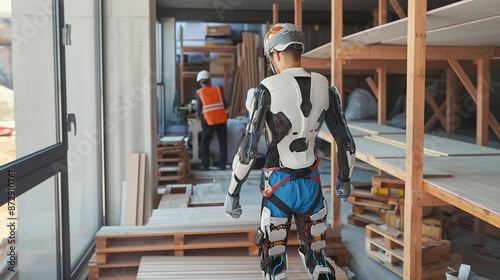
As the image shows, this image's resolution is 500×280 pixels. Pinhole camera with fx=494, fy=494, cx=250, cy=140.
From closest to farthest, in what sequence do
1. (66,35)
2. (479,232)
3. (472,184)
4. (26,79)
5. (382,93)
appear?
(472,184) < (26,79) < (66,35) < (479,232) < (382,93)

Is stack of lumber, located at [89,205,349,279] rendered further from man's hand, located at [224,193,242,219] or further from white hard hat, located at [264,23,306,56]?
white hard hat, located at [264,23,306,56]

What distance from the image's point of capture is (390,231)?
194 inches

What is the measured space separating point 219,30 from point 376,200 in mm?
11366

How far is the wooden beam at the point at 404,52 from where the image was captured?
5570 millimetres

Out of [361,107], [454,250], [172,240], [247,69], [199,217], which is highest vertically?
[247,69]

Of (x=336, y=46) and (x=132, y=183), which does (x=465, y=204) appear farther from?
(x=132, y=183)

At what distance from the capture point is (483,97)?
592 cm

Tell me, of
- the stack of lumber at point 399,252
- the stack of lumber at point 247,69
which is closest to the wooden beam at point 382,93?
the stack of lumber at point 399,252

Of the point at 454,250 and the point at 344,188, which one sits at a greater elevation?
the point at 344,188

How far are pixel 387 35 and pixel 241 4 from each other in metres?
11.7

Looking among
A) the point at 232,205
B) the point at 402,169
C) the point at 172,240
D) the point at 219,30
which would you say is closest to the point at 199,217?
the point at 172,240

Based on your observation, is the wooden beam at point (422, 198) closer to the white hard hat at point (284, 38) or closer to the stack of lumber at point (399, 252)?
the white hard hat at point (284, 38)

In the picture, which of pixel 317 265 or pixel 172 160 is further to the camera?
pixel 172 160

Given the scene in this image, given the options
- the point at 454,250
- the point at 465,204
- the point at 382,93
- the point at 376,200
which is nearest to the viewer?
the point at 465,204
